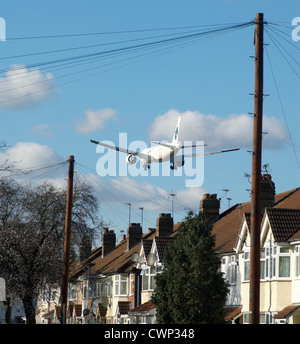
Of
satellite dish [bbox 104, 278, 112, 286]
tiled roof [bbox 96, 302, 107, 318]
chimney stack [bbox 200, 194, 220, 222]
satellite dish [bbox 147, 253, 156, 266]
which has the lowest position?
tiled roof [bbox 96, 302, 107, 318]

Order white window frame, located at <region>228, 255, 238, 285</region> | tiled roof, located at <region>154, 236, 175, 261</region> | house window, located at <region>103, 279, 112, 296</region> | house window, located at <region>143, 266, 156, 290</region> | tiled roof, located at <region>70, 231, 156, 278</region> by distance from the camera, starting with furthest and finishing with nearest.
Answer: house window, located at <region>103, 279, 112, 296</region>
tiled roof, located at <region>70, 231, 156, 278</region>
house window, located at <region>143, 266, 156, 290</region>
tiled roof, located at <region>154, 236, 175, 261</region>
white window frame, located at <region>228, 255, 238, 285</region>

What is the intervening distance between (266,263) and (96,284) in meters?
32.7

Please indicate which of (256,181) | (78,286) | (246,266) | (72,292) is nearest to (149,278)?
(246,266)

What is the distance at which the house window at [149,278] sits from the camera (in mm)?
53500

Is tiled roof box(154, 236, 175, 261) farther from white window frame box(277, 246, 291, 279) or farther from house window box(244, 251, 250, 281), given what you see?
white window frame box(277, 246, 291, 279)

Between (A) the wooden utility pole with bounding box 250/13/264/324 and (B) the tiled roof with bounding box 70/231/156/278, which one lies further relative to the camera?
(B) the tiled roof with bounding box 70/231/156/278

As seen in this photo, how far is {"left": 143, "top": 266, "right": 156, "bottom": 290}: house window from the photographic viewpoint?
53.5 metres

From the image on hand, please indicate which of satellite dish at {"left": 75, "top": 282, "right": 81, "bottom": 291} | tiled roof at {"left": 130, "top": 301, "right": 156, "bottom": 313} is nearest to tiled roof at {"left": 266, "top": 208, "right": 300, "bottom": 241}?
tiled roof at {"left": 130, "top": 301, "right": 156, "bottom": 313}

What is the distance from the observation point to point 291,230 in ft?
121

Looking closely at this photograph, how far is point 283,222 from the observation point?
37.4 m

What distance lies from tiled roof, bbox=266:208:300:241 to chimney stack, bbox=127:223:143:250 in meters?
31.9

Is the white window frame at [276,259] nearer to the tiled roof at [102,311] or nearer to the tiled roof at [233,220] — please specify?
the tiled roof at [233,220]
